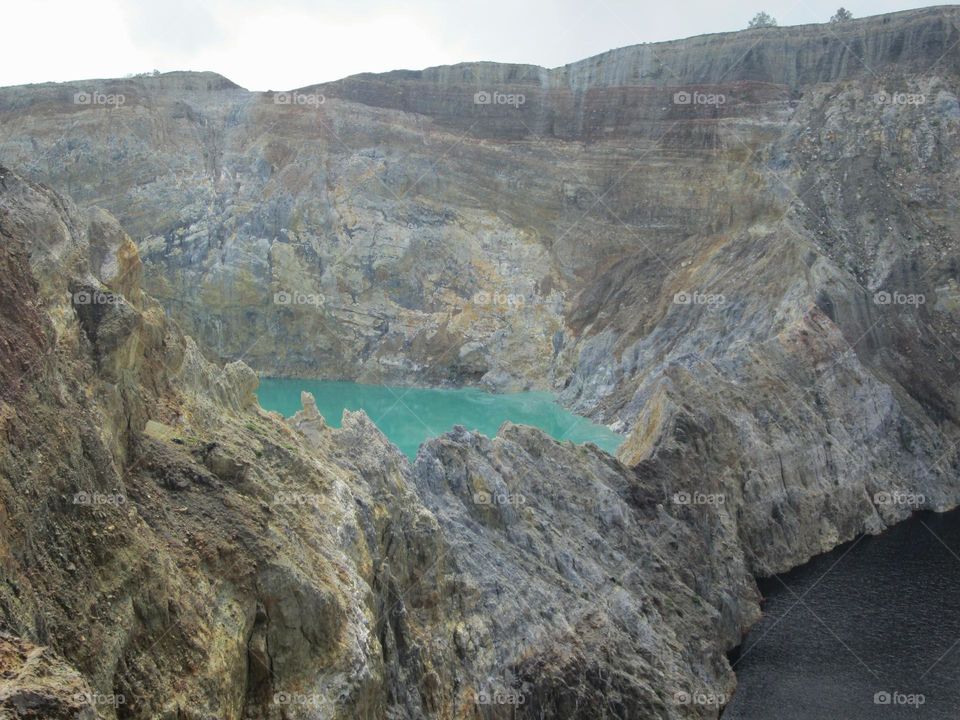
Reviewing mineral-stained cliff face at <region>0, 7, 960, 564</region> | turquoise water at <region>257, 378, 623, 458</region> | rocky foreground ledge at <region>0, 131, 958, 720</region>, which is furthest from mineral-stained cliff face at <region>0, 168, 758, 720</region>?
mineral-stained cliff face at <region>0, 7, 960, 564</region>

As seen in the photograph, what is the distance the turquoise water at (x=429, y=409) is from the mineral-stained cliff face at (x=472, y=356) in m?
1.77

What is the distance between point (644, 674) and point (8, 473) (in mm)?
17115

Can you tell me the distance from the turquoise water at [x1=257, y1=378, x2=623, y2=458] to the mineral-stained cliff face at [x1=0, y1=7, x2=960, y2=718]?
1.77 metres

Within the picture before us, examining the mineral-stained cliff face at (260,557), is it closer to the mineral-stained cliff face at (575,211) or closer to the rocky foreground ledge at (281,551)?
the rocky foreground ledge at (281,551)

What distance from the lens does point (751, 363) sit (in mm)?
41000

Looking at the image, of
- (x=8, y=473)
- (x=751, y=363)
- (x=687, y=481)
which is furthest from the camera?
(x=751, y=363)

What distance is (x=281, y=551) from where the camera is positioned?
635 inches

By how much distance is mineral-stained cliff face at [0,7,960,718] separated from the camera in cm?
1439

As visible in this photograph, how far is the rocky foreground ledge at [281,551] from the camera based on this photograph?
40.8 ft

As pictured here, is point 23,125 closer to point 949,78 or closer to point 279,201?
point 279,201

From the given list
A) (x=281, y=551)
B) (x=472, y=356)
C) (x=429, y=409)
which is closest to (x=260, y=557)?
(x=281, y=551)

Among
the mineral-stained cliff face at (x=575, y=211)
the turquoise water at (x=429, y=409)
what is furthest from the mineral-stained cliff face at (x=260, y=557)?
the mineral-stained cliff face at (x=575, y=211)

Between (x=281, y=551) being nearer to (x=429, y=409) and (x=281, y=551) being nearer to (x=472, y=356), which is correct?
(x=429, y=409)

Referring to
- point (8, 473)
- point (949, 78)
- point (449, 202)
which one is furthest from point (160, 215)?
point (8, 473)
